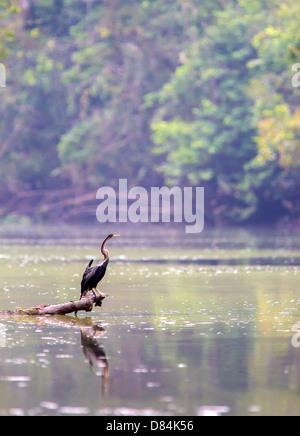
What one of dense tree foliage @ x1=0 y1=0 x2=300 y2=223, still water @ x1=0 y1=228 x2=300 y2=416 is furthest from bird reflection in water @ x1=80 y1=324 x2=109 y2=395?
dense tree foliage @ x1=0 y1=0 x2=300 y2=223

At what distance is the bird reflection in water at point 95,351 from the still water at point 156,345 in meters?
0.01

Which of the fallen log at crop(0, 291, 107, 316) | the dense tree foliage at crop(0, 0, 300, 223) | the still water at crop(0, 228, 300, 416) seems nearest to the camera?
the still water at crop(0, 228, 300, 416)

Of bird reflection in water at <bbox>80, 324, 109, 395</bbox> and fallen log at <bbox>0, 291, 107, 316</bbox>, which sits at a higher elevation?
fallen log at <bbox>0, 291, 107, 316</bbox>

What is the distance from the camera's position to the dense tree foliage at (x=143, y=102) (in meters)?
53.9

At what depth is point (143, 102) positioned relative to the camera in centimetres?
6388

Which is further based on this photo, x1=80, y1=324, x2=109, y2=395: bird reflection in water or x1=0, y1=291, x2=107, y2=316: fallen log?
x1=0, y1=291, x2=107, y2=316: fallen log

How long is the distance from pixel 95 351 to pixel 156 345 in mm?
796

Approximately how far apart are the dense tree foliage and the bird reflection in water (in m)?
36.5

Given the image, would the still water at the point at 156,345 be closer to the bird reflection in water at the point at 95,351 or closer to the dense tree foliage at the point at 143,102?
the bird reflection in water at the point at 95,351

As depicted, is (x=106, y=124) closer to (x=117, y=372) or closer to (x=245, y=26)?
(x=245, y=26)

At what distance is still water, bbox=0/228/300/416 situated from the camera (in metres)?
8.84

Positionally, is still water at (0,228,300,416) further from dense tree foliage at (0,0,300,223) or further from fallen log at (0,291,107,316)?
dense tree foliage at (0,0,300,223)

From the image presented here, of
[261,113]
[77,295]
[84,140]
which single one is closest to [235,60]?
[261,113]
